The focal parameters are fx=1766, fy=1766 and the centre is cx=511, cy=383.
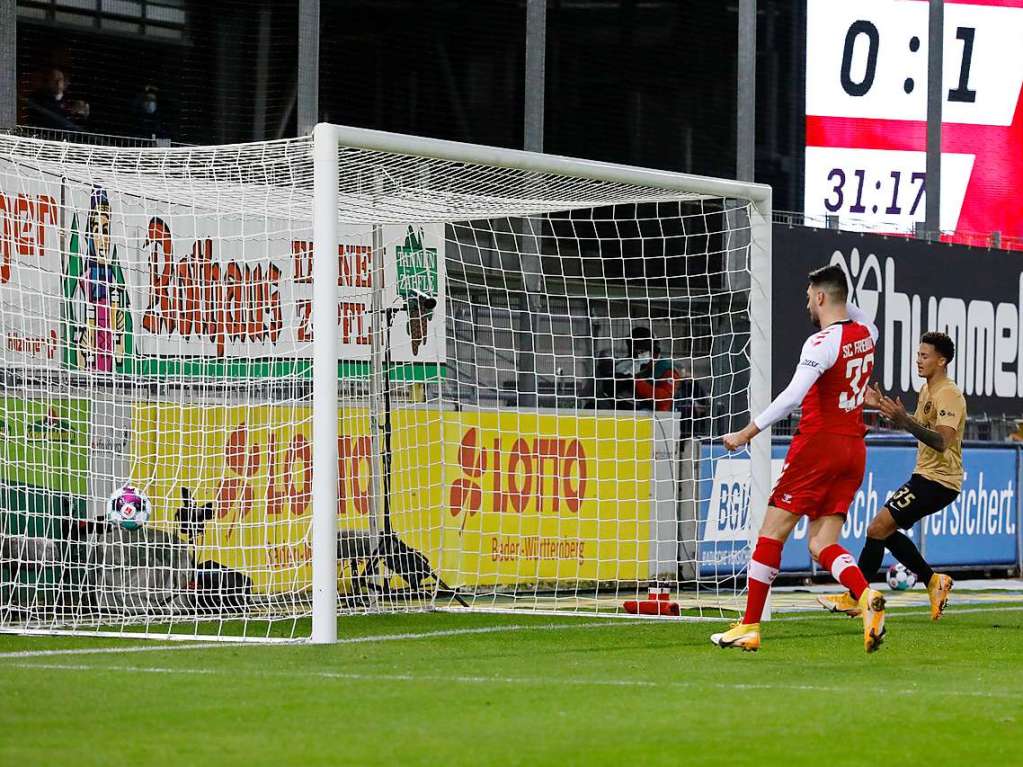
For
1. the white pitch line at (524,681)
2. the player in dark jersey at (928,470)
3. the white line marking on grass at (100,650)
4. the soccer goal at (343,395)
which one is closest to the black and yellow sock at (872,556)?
the player in dark jersey at (928,470)

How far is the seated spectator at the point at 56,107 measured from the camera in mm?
16047

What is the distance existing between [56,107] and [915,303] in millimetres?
8329

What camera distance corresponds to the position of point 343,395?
12.8 meters

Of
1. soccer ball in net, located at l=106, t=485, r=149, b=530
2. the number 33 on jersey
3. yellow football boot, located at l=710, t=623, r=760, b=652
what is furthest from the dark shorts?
soccer ball in net, located at l=106, t=485, r=149, b=530

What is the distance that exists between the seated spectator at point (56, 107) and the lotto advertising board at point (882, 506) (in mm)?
6624

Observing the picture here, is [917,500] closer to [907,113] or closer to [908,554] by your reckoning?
[908,554]

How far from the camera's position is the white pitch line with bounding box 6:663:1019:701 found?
303 inches

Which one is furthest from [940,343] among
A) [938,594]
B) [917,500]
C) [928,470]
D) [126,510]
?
[126,510]

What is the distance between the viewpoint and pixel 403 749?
5.83 m

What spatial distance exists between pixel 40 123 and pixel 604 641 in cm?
843

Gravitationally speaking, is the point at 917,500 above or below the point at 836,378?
below

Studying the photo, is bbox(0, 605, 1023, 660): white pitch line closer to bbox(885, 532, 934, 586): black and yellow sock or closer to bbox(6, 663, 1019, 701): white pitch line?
bbox(885, 532, 934, 586): black and yellow sock

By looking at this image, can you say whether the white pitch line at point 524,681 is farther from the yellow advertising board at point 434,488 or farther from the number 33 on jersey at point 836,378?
the yellow advertising board at point 434,488

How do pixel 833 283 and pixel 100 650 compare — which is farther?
pixel 833 283
